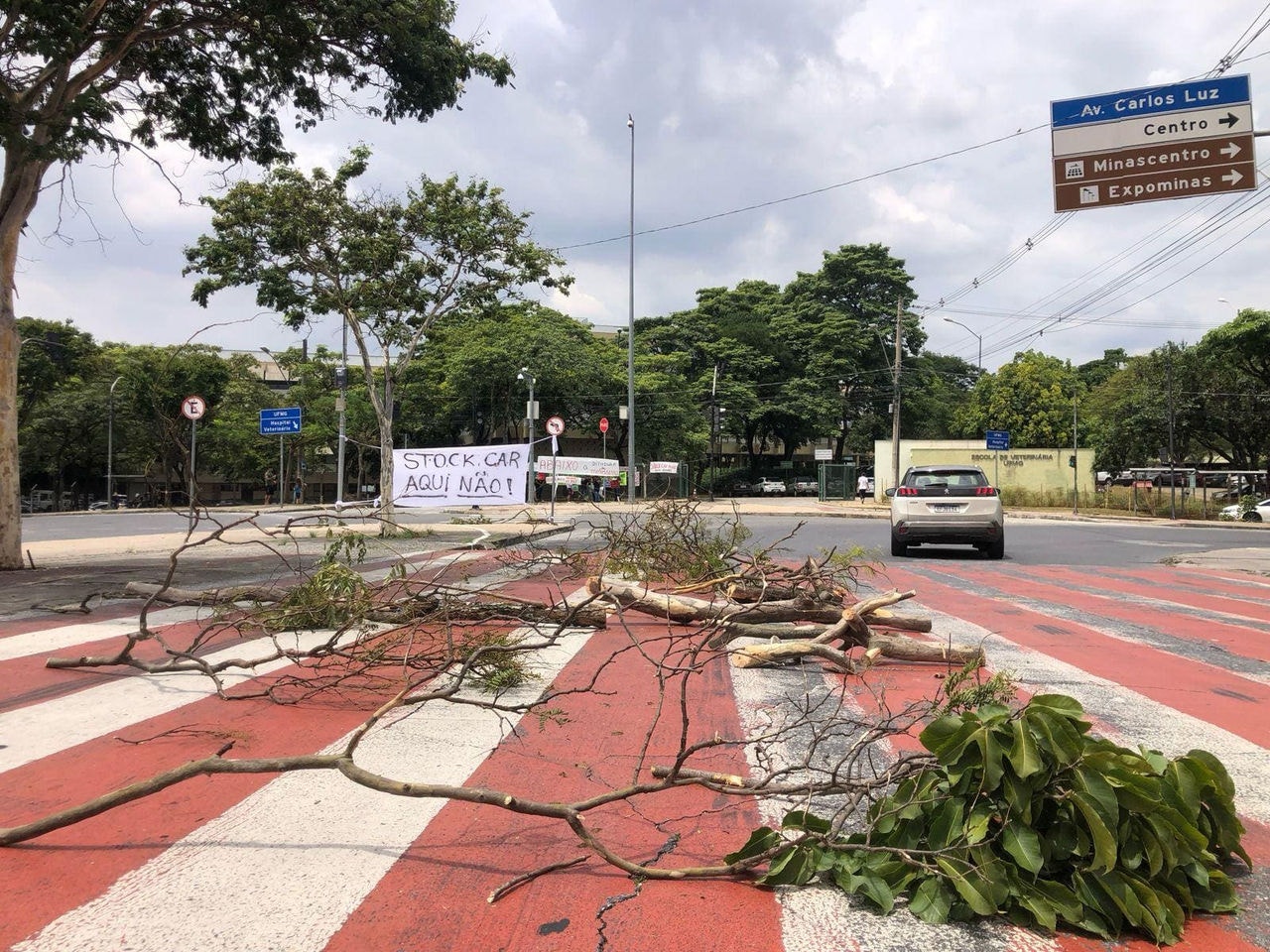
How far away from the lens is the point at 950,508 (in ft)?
44.5

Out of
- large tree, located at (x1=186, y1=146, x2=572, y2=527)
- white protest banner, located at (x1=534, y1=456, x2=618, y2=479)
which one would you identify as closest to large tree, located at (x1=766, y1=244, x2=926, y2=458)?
white protest banner, located at (x1=534, y1=456, x2=618, y2=479)

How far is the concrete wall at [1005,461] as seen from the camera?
141 ft

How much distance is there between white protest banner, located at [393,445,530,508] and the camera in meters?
19.0

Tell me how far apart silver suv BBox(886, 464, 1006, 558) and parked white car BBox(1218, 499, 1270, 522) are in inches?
1039

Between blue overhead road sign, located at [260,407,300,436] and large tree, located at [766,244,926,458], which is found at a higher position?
large tree, located at [766,244,926,458]

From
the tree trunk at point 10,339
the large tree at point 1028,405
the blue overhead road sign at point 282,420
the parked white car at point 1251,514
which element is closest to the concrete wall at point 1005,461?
the parked white car at point 1251,514

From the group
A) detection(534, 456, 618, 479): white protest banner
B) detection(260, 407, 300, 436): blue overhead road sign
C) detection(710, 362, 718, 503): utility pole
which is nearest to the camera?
detection(534, 456, 618, 479): white protest banner

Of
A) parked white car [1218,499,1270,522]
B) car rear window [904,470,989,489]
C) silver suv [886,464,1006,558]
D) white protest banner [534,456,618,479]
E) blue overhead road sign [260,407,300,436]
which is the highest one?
blue overhead road sign [260,407,300,436]

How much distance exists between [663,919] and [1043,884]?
44.8 inches

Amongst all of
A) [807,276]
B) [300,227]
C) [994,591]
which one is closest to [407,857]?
[994,591]

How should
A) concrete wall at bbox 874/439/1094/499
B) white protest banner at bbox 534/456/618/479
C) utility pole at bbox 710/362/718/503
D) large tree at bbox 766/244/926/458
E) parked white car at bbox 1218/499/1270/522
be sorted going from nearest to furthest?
1. white protest banner at bbox 534/456/618/479
2. parked white car at bbox 1218/499/1270/522
3. concrete wall at bbox 874/439/1094/499
4. utility pole at bbox 710/362/718/503
5. large tree at bbox 766/244/926/458

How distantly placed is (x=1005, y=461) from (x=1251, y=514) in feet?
39.5

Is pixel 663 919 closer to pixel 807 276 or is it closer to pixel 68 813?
pixel 68 813

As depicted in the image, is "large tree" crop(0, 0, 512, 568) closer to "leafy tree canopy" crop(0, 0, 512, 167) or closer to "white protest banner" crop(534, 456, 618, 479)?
"leafy tree canopy" crop(0, 0, 512, 167)
